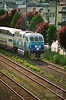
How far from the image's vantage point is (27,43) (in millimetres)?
34750

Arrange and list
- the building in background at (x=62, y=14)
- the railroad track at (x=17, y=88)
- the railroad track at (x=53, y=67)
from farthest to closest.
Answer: the building in background at (x=62, y=14)
the railroad track at (x=53, y=67)
the railroad track at (x=17, y=88)

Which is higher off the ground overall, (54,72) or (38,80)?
(38,80)

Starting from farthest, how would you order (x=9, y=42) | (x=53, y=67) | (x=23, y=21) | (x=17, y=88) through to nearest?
(x=23, y=21) < (x=9, y=42) < (x=53, y=67) < (x=17, y=88)

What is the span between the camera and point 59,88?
69.0 ft

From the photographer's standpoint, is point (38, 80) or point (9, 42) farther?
point (9, 42)

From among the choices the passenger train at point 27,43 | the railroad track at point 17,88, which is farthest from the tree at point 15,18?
the railroad track at point 17,88

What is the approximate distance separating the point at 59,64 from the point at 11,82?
9.36m

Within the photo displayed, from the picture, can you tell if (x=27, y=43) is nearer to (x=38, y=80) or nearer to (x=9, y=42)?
(x=9, y=42)

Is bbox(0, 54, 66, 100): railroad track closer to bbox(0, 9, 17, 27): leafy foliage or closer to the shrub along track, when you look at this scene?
the shrub along track

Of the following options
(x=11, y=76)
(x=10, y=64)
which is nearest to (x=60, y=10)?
(x=10, y=64)

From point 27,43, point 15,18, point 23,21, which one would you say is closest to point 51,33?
point 27,43

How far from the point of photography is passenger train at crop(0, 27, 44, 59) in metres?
34.3

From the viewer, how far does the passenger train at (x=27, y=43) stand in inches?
1351

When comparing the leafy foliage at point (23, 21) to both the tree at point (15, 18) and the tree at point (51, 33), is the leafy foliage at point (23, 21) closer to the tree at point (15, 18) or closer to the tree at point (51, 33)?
the tree at point (15, 18)
